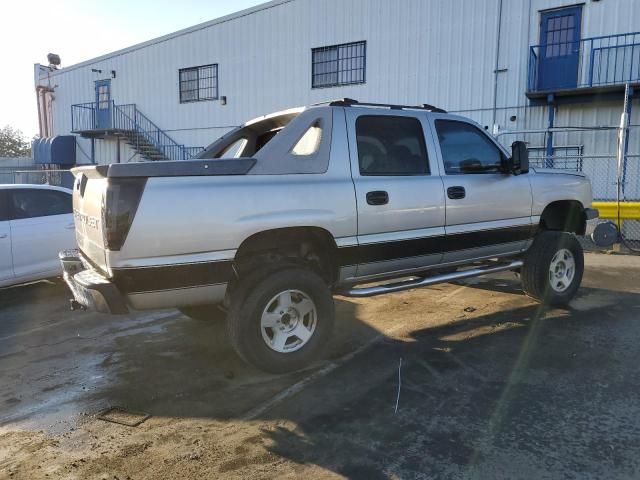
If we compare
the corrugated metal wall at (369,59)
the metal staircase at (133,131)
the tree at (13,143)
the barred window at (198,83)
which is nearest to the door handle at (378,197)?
the corrugated metal wall at (369,59)

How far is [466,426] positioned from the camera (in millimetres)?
3145

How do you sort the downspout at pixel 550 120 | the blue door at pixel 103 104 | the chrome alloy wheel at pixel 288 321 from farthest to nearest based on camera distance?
the blue door at pixel 103 104
the downspout at pixel 550 120
the chrome alloy wheel at pixel 288 321

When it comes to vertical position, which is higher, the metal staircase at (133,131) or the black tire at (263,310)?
the metal staircase at (133,131)

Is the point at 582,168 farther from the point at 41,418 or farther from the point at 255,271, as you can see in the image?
the point at 41,418

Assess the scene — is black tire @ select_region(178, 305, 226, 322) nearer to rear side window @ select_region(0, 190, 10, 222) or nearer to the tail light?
the tail light

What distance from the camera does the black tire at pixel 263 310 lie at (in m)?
3.76

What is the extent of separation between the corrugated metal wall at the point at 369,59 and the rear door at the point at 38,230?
451 inches

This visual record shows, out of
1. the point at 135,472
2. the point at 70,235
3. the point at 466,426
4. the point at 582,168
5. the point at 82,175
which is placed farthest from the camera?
the point at 582,168

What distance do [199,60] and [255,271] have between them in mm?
18267

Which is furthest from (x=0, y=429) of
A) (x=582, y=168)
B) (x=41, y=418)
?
(x=582, y=168)

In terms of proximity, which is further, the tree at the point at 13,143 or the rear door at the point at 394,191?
the tree at the point at 13,143

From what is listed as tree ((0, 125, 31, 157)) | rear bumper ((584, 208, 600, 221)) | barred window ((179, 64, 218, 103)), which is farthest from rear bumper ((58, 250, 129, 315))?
tree ((0, 125, 31, 157))

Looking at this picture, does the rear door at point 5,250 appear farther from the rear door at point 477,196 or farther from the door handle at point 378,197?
the rear door at point 477,196

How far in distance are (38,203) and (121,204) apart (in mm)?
3997
